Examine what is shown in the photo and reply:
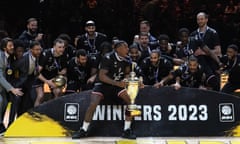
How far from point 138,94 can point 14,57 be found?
7.58 feet

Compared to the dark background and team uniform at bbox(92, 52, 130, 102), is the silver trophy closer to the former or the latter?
team uniform at bbox(92, 52, 130, 102)

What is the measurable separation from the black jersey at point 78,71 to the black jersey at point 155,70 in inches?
41.4

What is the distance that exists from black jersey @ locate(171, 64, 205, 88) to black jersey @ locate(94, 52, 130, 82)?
43.3 inches

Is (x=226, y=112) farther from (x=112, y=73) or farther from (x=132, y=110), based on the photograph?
(x=112, y=73)

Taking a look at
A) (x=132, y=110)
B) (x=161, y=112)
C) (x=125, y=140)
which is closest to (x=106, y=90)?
(x=132, y=110)

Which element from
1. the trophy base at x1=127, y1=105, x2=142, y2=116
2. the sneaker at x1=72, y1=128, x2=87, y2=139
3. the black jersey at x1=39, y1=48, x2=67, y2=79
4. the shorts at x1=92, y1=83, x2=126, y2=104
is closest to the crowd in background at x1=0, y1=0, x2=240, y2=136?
the black jersey at x1=39, y1=48, x2=67, y2=79

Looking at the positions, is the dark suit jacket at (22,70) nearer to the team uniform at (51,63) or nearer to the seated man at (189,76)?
the team uniform at (51,63)

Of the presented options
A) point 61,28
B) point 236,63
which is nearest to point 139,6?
point 61,28

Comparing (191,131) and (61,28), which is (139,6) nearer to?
(61,28)

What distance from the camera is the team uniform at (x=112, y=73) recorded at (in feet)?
34.0

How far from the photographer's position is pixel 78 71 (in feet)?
38.2

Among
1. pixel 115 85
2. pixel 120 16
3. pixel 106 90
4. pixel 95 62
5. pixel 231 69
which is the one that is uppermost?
pixel 120 16

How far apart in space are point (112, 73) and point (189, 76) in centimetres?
158

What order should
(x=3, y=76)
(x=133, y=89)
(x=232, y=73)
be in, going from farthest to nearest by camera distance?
(x=232, y=73)
(x=3, y=76)
(x=133, y=89)
